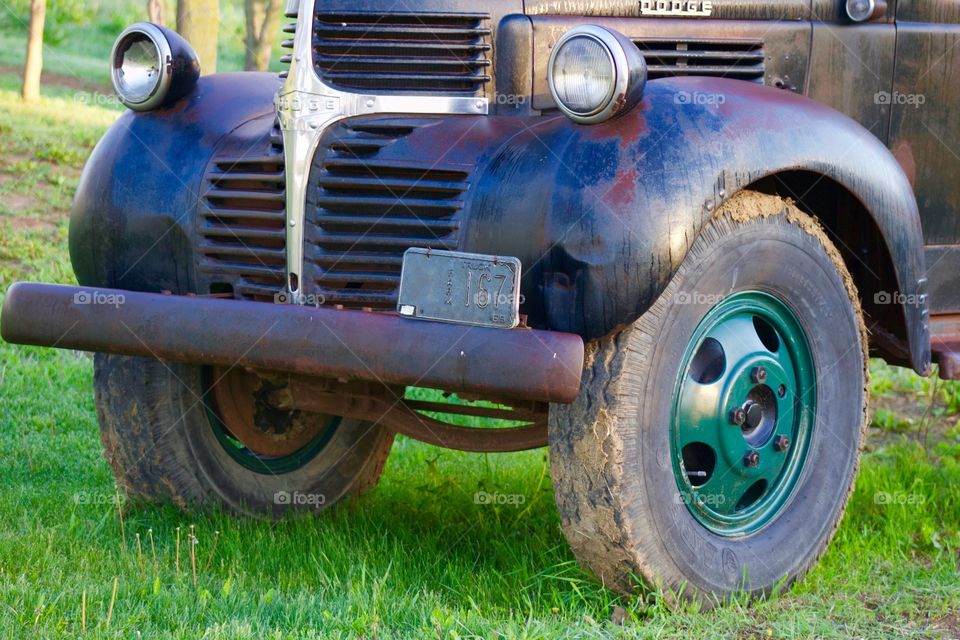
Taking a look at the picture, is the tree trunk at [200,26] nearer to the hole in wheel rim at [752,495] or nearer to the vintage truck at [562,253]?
the vintage truck at [562,253]

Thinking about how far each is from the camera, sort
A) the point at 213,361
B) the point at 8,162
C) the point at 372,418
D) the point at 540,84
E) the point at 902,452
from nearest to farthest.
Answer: the point at 213,361
the point at 540,84
the point at 372,418
the point at 902,452
the point at 8,162

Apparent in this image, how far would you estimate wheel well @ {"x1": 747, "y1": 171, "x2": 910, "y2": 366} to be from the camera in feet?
11.9

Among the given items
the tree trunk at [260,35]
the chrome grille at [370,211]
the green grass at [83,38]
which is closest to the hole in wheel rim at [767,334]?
the chrome grille at [370,211]

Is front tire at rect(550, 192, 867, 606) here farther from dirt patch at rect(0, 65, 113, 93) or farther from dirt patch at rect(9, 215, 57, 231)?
dirt patch at rect(0, 65, 113, 93)

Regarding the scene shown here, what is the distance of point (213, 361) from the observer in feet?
11.0

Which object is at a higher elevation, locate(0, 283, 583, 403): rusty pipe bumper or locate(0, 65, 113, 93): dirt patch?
locate(0, 65, 113, 93): dirt patch

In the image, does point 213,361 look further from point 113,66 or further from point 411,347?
point 113,66

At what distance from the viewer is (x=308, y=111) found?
3.61 m

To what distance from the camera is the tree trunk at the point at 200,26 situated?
10.6 metres

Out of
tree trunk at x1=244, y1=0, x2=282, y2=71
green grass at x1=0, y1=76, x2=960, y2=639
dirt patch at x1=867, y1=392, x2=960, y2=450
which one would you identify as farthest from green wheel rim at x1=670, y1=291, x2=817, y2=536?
tree trunk at x1=244, y1=0, x2=282, y2=71

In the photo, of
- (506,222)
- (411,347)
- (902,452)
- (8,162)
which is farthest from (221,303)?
(8,162)

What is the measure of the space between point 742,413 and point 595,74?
104cm

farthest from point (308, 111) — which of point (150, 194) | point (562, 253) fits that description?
point (562, 253)

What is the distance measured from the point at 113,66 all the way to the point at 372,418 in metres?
1.42
